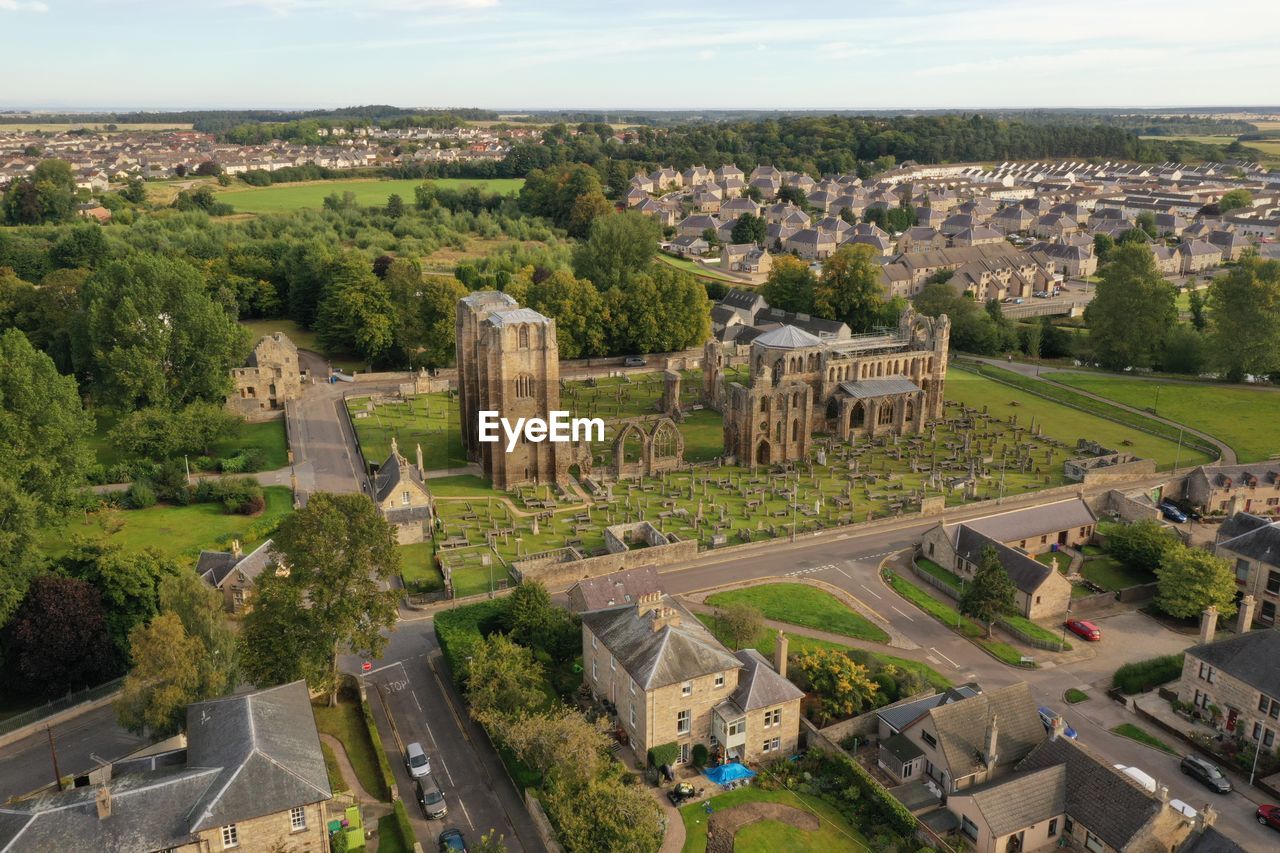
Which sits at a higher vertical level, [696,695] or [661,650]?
[661,650]

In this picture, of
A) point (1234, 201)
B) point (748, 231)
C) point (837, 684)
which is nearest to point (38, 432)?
point (837, 684)

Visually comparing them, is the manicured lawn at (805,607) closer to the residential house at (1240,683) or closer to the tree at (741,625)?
the tree at (741,625)

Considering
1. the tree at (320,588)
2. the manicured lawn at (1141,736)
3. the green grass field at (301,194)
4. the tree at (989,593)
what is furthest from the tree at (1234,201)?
the tree at (320,588)

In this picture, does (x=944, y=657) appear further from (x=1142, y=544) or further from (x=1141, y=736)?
(x=1142, y=544)

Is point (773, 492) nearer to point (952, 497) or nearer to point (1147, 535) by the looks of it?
point (952, 497)

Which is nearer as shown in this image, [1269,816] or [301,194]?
[1269,816]

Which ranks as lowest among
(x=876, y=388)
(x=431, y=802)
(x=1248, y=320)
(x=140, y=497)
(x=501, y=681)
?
(x=431, y=802)
